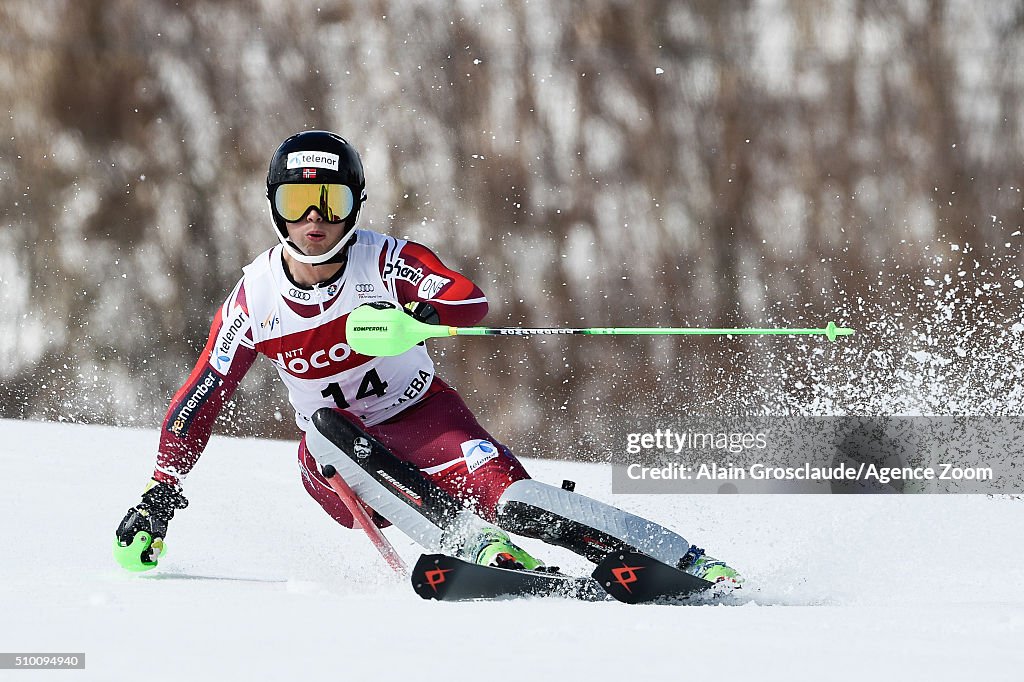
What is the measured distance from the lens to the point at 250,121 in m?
12.0

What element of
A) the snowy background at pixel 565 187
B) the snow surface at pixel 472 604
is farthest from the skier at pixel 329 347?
the snowy background at pixel 565 187

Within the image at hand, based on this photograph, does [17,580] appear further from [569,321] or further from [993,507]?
[569,321]

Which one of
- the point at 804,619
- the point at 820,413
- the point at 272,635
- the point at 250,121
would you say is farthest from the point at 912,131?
the point at 272,635

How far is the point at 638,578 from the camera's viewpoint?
3.68 metres

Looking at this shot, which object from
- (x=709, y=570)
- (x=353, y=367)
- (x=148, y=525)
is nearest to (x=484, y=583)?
(x=709, y=570)

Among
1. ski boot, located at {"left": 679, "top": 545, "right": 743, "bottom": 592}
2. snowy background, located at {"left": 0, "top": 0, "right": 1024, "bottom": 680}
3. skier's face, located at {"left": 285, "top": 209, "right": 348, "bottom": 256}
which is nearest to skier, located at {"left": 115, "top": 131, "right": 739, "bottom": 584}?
skier's face, located at {"left": 285, "top": 209, "right": 348, "bottom": 256}

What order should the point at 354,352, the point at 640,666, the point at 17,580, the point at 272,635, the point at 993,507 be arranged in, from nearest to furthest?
1. the point at 640,666
2. the point at 272,635
3. the point at 17,580
4. the point at 354,352
5. the point at 993,507

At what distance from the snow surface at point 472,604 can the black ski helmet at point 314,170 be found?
1122 mm

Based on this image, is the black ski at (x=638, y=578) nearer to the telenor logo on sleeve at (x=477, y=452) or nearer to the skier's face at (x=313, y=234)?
the telenor logo on sleeve at (x=477, y=452)

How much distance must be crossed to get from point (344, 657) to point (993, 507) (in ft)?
14.1

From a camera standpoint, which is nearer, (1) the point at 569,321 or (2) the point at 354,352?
(2) the point at 354,352

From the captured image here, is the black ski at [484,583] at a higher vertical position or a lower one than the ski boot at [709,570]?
higher

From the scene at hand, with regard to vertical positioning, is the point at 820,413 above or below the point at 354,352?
below

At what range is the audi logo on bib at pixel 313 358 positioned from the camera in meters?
4.48
